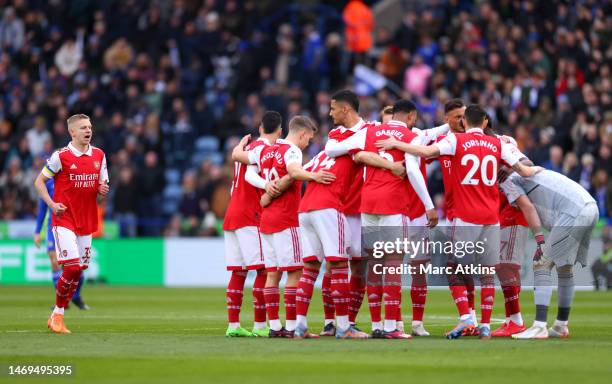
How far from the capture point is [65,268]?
1530 centimetres

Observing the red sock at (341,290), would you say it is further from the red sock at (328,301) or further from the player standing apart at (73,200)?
the player standing apart at (73,200)

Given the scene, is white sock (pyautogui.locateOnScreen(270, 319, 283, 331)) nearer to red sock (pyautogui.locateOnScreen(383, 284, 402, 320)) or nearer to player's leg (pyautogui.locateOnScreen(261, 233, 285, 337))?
player's leg (pyautogui.locateOnScreen(261, 233, 285, 337))

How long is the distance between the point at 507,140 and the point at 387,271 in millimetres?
2215

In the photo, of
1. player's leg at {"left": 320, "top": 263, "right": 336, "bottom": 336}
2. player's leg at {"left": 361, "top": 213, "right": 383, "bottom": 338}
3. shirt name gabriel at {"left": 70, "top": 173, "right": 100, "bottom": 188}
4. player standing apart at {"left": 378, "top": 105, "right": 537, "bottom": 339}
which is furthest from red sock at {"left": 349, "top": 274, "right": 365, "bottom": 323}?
shirt name gabriel at {"left": 70, "top": 173, "right": 100, "bottom": 188}

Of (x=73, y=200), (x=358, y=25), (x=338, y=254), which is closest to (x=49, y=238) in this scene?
(x=73, y=200)

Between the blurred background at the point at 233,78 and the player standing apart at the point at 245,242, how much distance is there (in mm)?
12894

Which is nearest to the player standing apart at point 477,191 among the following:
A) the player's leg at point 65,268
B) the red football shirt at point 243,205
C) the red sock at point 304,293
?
the red sock at point 304,293

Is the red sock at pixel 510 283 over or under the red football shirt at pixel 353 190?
under

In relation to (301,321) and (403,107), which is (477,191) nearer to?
(403,107)

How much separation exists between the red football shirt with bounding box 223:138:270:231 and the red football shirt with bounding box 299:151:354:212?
85 centimetres

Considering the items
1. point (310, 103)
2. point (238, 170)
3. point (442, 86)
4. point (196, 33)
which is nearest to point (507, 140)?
point (238, 170)

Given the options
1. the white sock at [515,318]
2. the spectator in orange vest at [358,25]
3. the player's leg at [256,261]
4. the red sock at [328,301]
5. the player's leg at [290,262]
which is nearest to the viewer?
the player's leg at [290,262]

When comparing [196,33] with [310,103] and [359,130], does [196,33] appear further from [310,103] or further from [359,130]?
[359,130]

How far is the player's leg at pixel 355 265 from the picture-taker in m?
14.0
